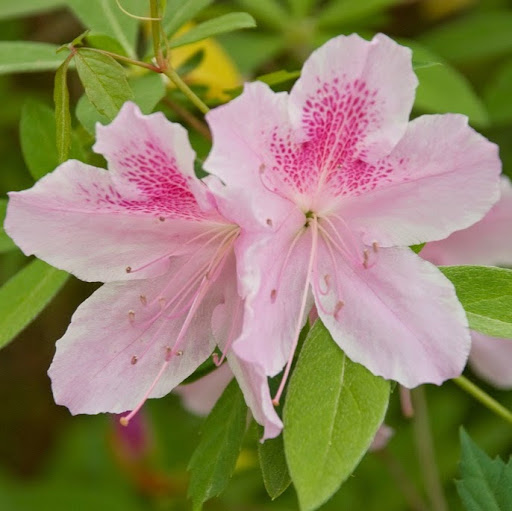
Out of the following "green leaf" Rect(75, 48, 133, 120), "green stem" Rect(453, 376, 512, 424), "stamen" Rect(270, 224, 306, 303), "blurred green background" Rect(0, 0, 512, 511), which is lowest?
"blurred green background" Rect(0, 0, 512, 511)

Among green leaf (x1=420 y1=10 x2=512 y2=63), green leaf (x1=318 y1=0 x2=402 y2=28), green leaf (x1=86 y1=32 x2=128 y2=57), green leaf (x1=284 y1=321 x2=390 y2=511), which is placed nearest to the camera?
green leaf (x1=284 y1=321 x2=390 y2=511)

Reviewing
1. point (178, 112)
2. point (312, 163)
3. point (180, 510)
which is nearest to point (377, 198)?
point (312, 163)

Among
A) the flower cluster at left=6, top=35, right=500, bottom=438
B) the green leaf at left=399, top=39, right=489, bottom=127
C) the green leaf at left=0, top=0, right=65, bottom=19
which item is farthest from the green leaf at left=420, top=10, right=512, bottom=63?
the flower cluster at left=6, top=35, right=500, bottom=438

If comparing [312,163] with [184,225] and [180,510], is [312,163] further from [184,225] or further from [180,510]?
[180,510]

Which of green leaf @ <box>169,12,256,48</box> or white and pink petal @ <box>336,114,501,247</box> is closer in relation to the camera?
white and pink petal @ <box>336,114,501,247</box>

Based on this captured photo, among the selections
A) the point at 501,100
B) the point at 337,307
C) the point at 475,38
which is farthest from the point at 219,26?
the point at 475,38

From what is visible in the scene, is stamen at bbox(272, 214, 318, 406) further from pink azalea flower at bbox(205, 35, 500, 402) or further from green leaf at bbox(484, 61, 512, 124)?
green leaf at bbox(484, 61, 512, 124)
